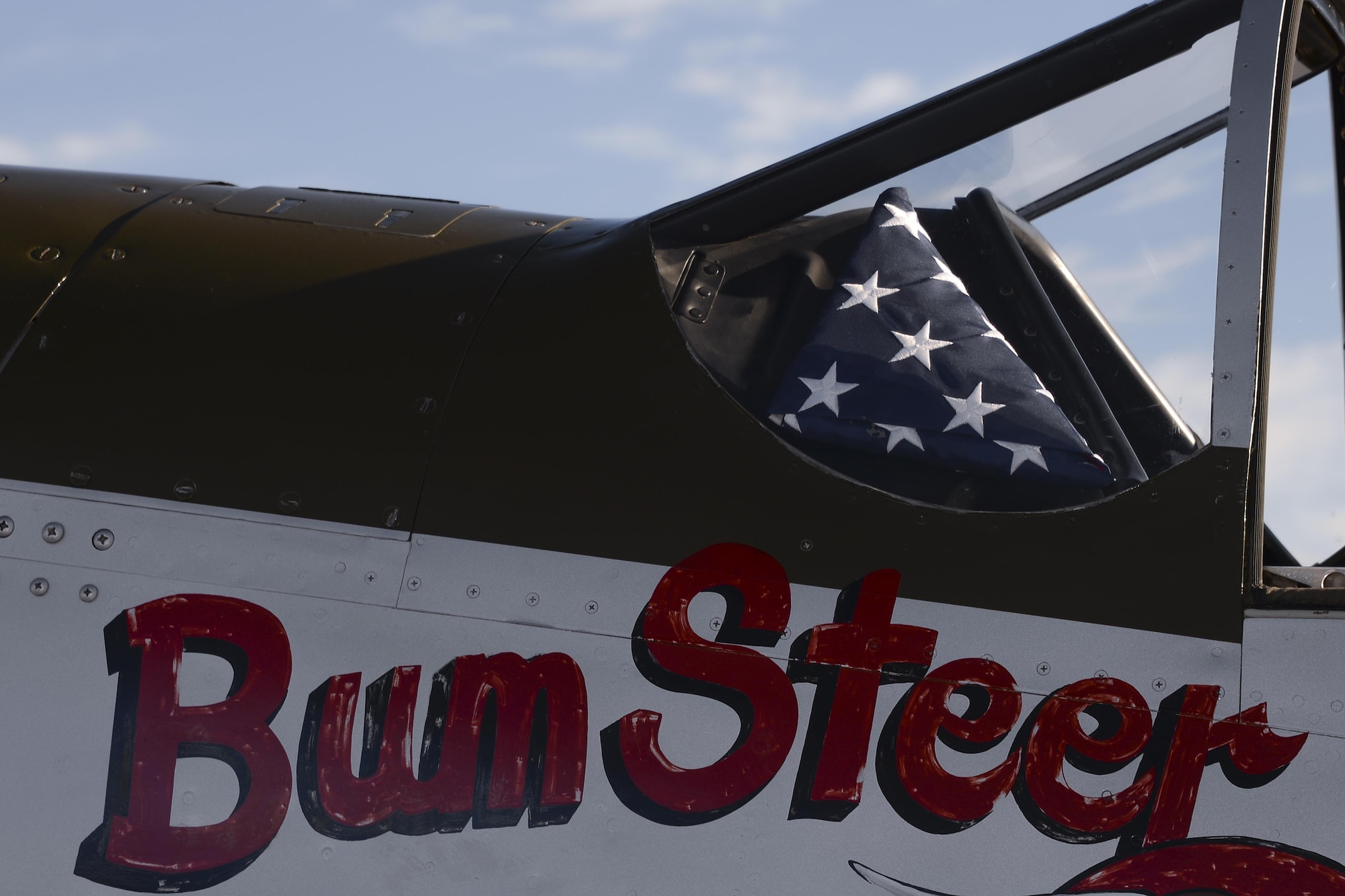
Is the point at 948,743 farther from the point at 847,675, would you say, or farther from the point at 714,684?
the point at 714,684

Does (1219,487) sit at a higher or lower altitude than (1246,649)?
higher

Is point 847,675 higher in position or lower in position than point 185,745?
higher

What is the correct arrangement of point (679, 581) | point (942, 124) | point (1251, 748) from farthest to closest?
point (942, 124) → point (679, 581) → point (1251, 748)

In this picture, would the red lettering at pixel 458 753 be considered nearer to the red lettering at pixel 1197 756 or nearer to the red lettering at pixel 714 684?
the red lettering at pixel 714 684

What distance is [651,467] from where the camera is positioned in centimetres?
184

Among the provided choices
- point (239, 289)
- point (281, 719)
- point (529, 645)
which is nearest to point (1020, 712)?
point (529, 645)

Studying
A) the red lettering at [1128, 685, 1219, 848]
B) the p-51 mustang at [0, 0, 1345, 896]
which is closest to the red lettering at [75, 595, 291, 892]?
the p-51 mustang at [0, 0, 1345, 896]

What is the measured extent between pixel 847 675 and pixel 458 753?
0.63 metres

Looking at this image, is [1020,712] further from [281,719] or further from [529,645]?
[281,719]

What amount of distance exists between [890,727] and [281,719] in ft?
3.22

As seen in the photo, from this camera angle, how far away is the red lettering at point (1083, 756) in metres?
1.66

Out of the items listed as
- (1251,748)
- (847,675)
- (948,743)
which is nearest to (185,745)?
(847,675)

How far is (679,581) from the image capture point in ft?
5.82

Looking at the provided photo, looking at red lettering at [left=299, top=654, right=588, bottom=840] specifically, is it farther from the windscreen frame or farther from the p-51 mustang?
the windscreen frame
